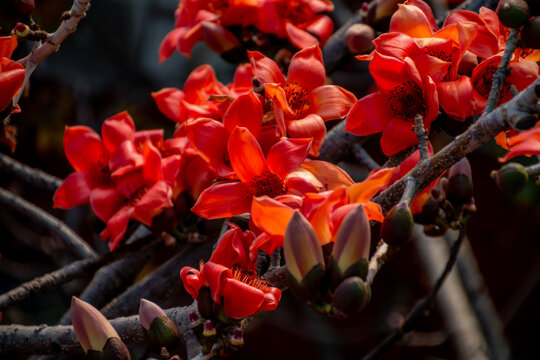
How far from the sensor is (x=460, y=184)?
26.8 inches

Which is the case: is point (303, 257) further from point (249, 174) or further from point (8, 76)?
point (8, 76)

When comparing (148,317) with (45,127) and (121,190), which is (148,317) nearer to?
(121,190)

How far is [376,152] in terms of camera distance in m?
2.96

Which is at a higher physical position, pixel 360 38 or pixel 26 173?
pixel 360 38

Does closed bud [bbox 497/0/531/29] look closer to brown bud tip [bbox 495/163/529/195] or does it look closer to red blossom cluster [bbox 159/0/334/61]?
brown bud tip [bbox 495/163/529/195]

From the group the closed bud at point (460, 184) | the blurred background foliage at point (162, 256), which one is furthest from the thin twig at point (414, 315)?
the blurred background foliage at point (162, 256)

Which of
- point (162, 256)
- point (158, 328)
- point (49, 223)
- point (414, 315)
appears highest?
point (158, 328)

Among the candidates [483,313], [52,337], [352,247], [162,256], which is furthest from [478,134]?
[162,256]

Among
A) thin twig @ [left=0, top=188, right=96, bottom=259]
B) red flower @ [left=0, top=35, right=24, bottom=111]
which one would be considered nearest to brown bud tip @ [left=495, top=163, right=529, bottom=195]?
red flower @ [left=0, top=35, right=24, bottom=111]

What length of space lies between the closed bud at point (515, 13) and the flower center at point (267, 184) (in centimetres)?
30

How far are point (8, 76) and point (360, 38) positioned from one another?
57cm

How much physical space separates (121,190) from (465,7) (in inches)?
24.1

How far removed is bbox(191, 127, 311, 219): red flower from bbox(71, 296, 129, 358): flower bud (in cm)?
16

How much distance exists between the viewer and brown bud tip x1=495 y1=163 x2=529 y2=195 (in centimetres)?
57
